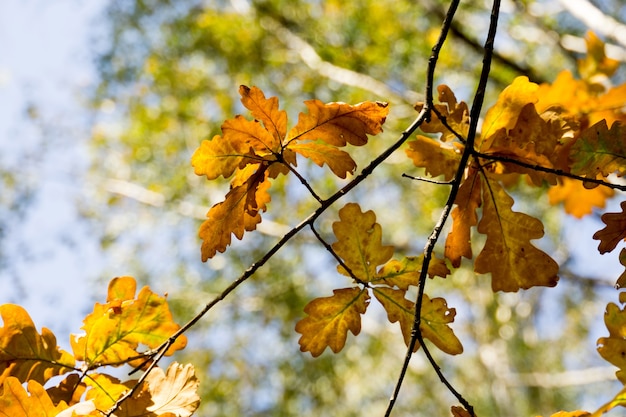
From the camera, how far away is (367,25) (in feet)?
12.7

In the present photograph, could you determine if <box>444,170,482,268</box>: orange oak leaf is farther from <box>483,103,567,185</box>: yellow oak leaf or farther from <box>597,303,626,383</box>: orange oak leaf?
<box>597,303,626,383</box>: orange oak leaf

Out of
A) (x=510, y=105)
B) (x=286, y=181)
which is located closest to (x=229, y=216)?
(x=510, y=105)

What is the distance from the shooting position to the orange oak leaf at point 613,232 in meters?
0.77

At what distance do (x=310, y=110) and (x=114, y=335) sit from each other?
433 millimetres

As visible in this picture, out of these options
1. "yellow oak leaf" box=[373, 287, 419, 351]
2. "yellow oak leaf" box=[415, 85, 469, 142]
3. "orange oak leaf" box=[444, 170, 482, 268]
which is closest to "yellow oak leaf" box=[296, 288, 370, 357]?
"yellow oak leaf" box=[373, 287, 419, 351]

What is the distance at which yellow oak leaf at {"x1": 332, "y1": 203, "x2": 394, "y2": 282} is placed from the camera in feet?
2.75

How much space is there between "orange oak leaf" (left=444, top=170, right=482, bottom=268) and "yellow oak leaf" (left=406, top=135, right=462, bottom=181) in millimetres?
82

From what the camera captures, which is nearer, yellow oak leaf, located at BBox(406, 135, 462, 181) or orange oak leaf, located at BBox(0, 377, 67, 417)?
orange oak leaf, located at BBox(0, 377, 67, 417)

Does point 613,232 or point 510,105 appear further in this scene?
point 510,105

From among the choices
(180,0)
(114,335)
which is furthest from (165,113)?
(114,335)

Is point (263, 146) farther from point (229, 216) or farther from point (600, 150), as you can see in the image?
point (600, 150)

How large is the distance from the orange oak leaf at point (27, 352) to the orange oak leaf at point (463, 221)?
58 centimetres

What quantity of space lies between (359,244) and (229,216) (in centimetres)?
19

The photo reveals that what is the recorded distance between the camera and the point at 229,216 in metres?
0.81
